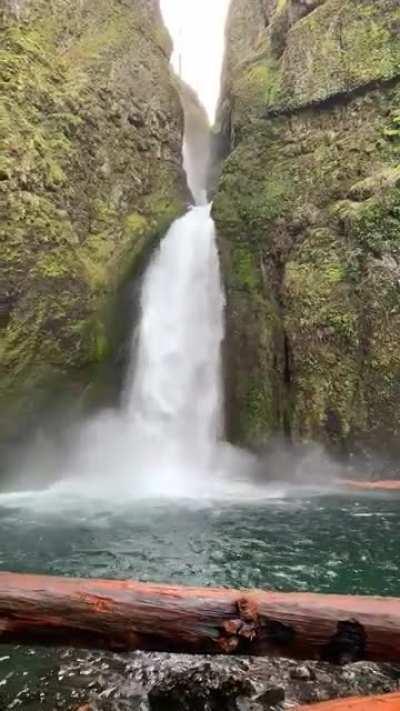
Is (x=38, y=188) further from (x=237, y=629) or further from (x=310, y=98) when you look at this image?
(x=237, y=629)

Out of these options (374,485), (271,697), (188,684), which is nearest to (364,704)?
(271,697)

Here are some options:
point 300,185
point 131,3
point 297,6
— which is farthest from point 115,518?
point 131,3

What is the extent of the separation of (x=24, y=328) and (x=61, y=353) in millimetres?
1308

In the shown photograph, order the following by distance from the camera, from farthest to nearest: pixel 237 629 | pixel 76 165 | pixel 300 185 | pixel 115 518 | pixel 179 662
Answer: pixel 300 185 → pixel 76 165 → pixel 115 518 → pixel 179 662 → pixel 237 629

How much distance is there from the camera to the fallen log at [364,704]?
2736 millimetres

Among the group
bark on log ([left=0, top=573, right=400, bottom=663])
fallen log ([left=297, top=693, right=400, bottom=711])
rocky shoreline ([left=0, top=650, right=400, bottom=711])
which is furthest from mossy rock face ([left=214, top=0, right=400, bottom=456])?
fallen log ([left=297, top=693, right=400, bottom=711])

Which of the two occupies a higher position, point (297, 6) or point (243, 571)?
point (297, 6)

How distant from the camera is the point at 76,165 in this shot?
16.7 metres

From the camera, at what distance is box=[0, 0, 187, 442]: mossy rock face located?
1367 cm

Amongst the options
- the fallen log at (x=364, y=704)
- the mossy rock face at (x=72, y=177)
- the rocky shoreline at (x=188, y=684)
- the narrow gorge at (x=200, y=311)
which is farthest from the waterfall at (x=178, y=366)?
the fallen log at (x=364, y=704)

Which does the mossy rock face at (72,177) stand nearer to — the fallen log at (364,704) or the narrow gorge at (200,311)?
the narrow gorge at (200,311)

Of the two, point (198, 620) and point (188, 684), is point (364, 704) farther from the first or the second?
point (188, 684)

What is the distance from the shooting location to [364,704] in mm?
2760

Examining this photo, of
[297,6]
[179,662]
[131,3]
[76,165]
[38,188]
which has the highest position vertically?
[131,3]
